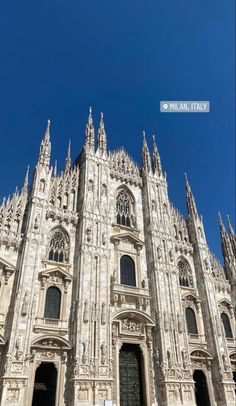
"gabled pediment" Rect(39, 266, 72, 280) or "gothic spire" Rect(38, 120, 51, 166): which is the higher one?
"gothic spire" Rect(38, 120, 51, 166)

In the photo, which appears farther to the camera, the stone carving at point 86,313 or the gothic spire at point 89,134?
the gothic spire at point 89,134

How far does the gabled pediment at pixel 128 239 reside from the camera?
2591cm

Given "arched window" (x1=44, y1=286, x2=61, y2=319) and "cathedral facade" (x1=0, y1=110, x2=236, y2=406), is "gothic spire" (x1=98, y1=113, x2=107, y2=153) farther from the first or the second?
"arched window" (x1=44, y1=286, x2=61, y2=319)

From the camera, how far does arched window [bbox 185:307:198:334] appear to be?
85.0ft

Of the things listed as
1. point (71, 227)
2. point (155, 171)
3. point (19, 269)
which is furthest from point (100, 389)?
point (155, 171)

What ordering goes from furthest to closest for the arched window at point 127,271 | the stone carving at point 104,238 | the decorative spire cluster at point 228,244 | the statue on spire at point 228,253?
the decorative spire cluster at point 228,244 → the statue on spire at point 228,253 → the arched window at point 127,271 → the stone carving at point 104,238

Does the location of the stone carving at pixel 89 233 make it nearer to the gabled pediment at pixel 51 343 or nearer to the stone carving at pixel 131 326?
the stone carving at pixel 131 326

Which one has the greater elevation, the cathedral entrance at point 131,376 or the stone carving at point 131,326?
the stone carving at point 131,326

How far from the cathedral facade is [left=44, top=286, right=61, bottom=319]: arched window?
95 mm

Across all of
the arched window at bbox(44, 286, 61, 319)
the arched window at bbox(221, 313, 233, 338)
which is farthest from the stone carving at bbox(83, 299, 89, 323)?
the arched window at bbox(221, 313, 233, 338)

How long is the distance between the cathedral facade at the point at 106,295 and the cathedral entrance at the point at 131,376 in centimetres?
7

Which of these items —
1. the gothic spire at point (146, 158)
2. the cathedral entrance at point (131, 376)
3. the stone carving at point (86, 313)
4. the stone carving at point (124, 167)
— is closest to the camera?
the stone carving at point (86, 313)

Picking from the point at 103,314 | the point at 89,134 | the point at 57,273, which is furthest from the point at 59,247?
the point at 89,134

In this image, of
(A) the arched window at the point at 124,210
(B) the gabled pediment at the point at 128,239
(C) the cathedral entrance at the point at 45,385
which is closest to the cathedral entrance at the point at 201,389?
(B) the gabled pediment at the point at 128,239
